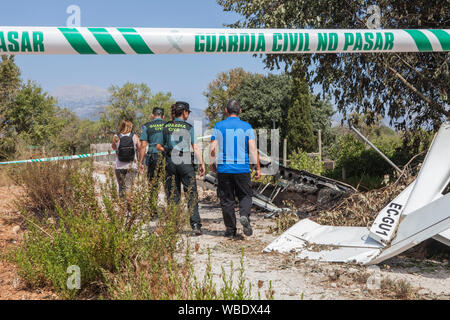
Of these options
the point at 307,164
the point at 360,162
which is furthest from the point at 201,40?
the point at 307,164

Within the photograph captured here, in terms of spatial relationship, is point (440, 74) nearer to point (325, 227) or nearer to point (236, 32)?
point (325, 227)

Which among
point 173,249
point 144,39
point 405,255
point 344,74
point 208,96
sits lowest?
point 405,255

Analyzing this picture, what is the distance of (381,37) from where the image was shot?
342cm

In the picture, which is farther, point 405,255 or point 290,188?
point 290,188

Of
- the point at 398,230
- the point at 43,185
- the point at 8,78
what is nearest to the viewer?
the point at 398,230

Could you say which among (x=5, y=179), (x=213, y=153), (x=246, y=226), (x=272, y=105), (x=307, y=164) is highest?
(x=272, y=105)

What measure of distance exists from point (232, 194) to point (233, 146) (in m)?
0.65

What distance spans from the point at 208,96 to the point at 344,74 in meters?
38.8

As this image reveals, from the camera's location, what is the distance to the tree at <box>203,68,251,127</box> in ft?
139

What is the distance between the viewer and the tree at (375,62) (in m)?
7.02

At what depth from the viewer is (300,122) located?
26750 millimetres

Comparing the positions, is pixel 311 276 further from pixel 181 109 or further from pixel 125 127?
pixel 125 127
